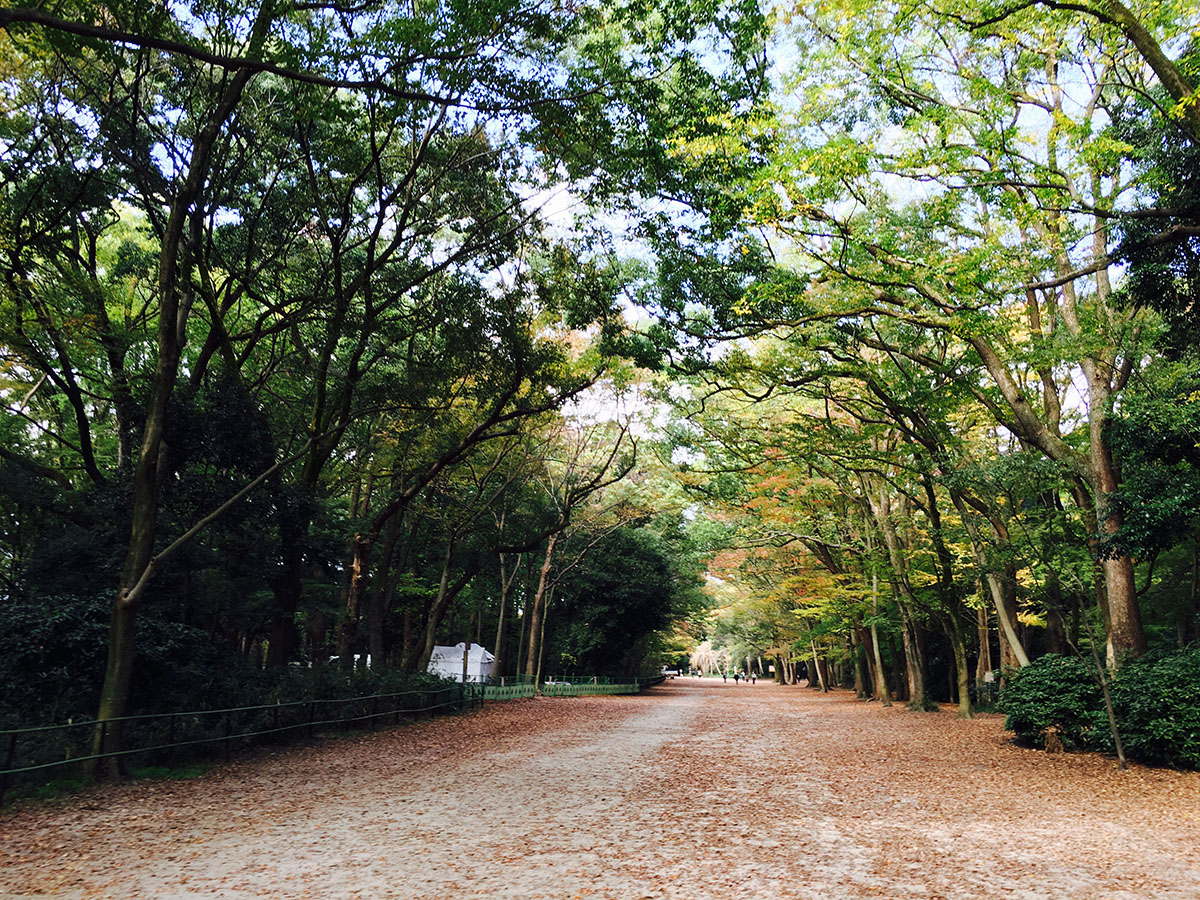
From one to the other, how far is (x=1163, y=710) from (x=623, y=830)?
7884 millimetres

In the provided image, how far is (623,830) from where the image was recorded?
6273 mm

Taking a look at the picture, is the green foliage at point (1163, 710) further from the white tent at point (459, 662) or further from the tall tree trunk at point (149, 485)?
the white tent at point (459, 662)

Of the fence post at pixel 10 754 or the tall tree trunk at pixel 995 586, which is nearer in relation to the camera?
the fence post at pixel 10 754

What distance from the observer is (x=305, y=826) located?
6352 millimetres

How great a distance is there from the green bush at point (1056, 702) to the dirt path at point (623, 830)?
27.4 inches

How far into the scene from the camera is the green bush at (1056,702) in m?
10.9

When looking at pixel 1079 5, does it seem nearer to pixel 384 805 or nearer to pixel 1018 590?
pixel 384 805

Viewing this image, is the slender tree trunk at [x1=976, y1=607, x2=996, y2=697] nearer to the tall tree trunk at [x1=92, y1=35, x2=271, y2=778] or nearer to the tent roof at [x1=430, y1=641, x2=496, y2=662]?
the tent roof at [x1=430, y1=641, x2=496, y2=662]

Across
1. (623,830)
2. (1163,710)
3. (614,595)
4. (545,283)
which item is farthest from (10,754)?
(614,595)

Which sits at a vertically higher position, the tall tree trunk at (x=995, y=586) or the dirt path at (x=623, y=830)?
the tall tree trunk at (x=995, y=586)

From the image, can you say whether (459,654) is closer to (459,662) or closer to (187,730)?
(459,662)

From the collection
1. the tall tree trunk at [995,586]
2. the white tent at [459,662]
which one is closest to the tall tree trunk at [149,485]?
the tall tree trunk at [995,586]

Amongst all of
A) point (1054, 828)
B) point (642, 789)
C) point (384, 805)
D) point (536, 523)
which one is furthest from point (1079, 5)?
point (536, 523)

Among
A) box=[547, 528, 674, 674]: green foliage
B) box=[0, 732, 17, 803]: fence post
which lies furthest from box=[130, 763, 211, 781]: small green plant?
box=[547, 528, 674, 674]: green foliage
